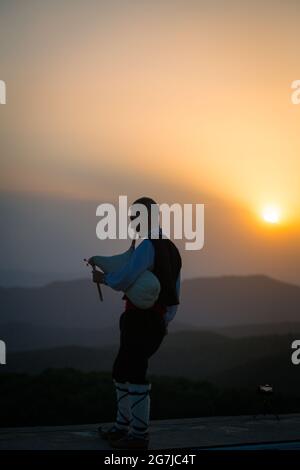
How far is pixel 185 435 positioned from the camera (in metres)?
5.41

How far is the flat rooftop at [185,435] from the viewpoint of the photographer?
16.0 ft

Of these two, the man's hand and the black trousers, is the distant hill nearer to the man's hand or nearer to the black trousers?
the man's hand

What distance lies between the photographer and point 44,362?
22.6 ft

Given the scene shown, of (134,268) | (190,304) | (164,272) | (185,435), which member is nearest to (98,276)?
(134,268)

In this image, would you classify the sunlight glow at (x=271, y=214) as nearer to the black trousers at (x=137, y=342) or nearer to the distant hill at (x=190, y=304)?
the distant hill at (x=190, y=304)

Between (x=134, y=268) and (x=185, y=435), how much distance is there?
1268 millimetres

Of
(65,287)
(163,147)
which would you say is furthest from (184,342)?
(163,147)

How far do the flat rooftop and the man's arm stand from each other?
0.96 meters

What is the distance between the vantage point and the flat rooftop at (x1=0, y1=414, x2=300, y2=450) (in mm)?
4875

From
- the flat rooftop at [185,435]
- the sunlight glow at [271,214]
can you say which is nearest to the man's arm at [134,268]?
the flat rooftop at [185,435]

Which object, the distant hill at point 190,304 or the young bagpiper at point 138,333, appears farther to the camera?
the distant hill at point 190,304

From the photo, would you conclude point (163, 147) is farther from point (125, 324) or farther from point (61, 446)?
point (61, 446)

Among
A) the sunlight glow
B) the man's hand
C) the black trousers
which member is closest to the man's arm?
the man's hand

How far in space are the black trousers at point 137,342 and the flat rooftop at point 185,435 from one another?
1.46ft
